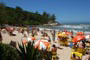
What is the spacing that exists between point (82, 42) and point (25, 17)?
275 feet

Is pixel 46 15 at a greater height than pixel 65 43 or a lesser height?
greater

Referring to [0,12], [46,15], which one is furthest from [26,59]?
[46,15]

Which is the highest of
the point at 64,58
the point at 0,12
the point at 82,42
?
the point at 0,12

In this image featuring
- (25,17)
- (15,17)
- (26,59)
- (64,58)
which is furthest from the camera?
(25,17)

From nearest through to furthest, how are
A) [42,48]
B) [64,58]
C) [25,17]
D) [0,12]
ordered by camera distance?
[42,48]
[64,58]
[0,12]
[25,17]

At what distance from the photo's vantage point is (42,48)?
28.5 feet

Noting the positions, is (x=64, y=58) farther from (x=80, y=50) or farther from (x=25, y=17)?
(x=25, y=17)

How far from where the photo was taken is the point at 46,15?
113 metres

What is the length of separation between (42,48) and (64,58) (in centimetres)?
251

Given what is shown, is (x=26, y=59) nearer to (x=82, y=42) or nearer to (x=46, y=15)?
(x=82, y=42)

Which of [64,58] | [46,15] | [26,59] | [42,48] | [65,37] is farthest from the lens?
[46,15]

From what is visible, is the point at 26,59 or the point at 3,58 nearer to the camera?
the point at 26,59

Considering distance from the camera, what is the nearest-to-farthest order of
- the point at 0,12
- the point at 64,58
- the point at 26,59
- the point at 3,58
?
the point at 26,59 < the point at 3,58 < the point at 64,58 < the point at 0,12

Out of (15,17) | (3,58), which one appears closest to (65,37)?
(3,58)
